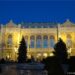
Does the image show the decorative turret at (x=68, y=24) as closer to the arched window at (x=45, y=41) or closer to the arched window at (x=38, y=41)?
the arched window at (x=45, y=41)

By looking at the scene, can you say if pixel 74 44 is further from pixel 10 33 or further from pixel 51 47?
pixel 10 33

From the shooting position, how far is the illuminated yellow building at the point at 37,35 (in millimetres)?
80250

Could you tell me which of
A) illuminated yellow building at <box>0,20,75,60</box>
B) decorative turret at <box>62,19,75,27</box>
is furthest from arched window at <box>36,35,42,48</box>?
decorative turret at <box>62,19,75,27</box>

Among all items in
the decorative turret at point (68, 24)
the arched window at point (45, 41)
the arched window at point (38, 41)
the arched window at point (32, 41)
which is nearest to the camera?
the decorative turret at point (68, 24)

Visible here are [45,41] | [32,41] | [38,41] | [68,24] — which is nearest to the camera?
[68,24]

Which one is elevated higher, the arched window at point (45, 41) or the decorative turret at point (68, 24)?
the decorative turret at point (68, 24)

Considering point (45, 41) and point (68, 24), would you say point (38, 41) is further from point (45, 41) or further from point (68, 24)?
point (68, 24)

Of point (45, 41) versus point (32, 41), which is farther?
point (45, 41)

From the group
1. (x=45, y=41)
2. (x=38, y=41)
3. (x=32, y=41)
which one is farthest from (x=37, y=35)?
(x=45, y=41)

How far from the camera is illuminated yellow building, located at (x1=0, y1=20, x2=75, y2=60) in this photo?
8025cm

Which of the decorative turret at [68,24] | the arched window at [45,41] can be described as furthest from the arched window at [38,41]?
the decorative turret at [68,24]

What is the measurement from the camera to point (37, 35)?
8175cm

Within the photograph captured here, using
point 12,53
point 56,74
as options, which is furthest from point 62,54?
point 12,53

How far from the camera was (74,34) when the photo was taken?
264 feet
